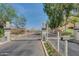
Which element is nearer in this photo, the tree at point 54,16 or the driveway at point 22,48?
the driveway at point 22,48

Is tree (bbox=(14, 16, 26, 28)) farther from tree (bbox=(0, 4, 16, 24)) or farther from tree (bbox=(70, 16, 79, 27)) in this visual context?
tree (bbox=(70, 16, 79, 27))

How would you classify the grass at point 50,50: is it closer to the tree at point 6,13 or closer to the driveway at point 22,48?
the driveway at point 22,48

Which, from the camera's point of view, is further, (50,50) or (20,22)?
(50,50)

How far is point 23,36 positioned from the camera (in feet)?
24.1

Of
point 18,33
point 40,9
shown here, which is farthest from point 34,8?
point 18,33

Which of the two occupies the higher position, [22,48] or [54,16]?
[54,16]

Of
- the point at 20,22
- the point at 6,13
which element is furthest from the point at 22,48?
the point at 6,13

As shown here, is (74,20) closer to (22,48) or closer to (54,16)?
(54,16)

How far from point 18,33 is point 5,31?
29cm

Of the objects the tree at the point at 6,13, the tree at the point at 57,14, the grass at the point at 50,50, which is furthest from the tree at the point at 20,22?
the grass at the point at 50,50

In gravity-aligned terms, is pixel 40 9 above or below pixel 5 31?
above

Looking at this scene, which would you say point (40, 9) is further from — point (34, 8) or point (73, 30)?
point (73, 30)

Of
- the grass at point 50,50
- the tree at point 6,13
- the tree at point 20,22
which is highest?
the tree at point 6,13

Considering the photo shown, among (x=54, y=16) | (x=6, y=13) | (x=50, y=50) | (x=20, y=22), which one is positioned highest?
(x=6, y=13)
